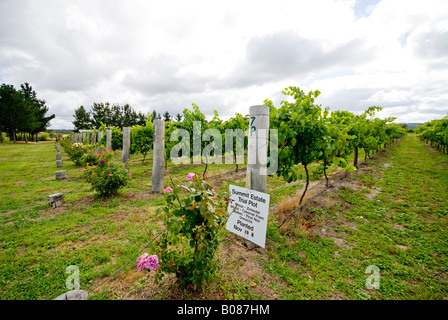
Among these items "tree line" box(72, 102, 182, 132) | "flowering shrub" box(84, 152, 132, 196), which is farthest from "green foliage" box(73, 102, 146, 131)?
"flowering shrub" box(84, 152, 132, 196)

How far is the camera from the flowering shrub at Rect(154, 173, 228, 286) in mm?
1789

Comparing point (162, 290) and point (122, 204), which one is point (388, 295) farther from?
point (122, 204)

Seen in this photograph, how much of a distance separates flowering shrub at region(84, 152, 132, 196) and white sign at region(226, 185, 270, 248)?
3.86 meters

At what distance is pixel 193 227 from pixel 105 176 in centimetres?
454

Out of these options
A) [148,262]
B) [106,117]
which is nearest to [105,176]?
[148,262]

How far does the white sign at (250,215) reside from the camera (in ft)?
8.61

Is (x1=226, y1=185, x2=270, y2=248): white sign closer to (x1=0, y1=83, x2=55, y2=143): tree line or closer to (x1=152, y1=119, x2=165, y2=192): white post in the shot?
(x1=152, y1=119, x2=165, y2=192): white post

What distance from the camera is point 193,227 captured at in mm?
1876

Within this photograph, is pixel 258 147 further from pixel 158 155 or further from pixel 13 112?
pixel 13 112

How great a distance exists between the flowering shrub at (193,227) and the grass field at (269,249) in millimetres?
226

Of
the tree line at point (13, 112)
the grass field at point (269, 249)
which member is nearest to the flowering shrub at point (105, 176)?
the grass field at point (269, 249)

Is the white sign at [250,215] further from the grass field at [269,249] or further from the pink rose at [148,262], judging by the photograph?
the pink rose at [148,262]
